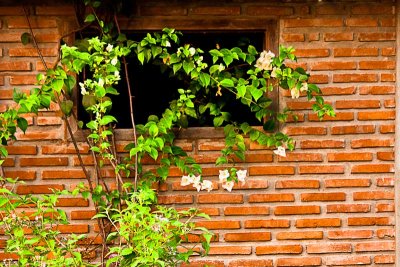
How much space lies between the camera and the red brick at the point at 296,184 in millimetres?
4492

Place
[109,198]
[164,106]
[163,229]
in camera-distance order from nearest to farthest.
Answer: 1. [163,229]
2. [109,198]
3. [164,106]

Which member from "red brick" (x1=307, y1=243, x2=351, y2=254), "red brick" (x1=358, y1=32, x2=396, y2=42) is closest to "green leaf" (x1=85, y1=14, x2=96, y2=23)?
"red brick" (x1=358, y1=32, x2=396, y2=42)

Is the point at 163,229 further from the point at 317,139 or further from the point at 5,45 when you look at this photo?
the point at 5,45

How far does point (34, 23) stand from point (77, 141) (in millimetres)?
739

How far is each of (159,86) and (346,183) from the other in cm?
131

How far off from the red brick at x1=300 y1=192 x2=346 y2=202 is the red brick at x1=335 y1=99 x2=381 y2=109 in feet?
1.74

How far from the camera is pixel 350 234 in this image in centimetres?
453

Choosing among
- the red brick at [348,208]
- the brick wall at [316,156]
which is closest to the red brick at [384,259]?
the brick wall at [316,156]

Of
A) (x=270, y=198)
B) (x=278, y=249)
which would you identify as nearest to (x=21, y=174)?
(x=270, y=198)

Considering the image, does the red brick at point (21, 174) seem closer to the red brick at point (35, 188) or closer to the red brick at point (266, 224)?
the red brick at point (35, 188)

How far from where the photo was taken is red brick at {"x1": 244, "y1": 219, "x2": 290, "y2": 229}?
4.48 metres

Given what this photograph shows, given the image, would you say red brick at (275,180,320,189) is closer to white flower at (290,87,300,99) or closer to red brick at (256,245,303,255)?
red brick at (256,245,303,255)

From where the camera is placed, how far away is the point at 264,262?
4.50m

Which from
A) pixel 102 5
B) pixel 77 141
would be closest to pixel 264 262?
pixel 77 141
